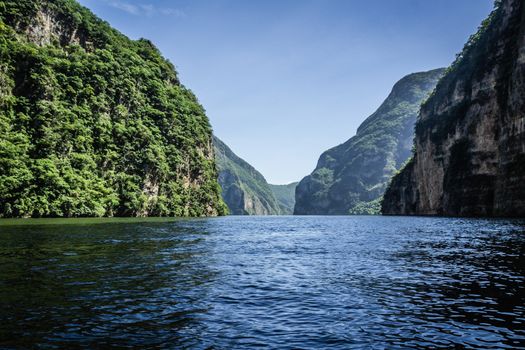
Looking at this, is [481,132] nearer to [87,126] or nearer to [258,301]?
[258,301]

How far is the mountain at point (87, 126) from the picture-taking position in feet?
259

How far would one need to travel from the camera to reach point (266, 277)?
1833 centimetres

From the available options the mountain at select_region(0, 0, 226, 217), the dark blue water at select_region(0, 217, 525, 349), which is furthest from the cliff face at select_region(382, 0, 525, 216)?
the mountain at select_region(0, 0, 226, 217)

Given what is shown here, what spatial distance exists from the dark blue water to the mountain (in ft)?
203

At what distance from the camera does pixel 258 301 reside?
1366 centimetres

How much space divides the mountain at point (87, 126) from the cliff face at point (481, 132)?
77.1m

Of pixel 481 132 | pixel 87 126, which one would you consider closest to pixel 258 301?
pixel 481 132

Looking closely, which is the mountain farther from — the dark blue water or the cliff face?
the cliff face

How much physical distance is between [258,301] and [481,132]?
93206mm

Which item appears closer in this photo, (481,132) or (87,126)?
(481,132)

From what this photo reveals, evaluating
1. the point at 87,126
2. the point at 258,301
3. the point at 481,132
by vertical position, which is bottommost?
the point at 258,301

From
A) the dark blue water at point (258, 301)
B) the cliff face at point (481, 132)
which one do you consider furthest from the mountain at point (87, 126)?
the cliff face at point (481, 132)

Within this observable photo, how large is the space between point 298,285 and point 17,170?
73.9 metres

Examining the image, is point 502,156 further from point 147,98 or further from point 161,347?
point 147,98
